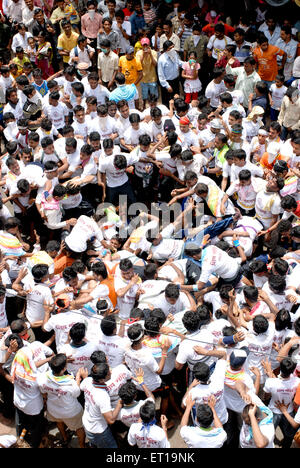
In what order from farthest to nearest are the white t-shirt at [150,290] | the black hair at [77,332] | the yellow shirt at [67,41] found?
the yellow shirt at [67,41] < the white t-shirt at [150,290] < the black hair at [77,332]

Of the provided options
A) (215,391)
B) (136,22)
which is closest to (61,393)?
(215,391)

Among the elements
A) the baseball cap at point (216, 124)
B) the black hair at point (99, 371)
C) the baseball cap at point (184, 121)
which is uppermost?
the baseball cap at point (184, 121)

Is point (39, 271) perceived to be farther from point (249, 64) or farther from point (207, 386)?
point (249, 64)

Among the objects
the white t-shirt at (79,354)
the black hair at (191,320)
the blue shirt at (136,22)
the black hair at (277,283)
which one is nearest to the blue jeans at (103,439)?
the white t-shirt at (79,354)

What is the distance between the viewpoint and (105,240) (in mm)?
7082

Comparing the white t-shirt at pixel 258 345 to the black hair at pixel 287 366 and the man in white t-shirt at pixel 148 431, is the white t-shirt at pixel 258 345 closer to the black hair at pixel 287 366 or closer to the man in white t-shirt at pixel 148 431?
the black hair at pixel 287 366

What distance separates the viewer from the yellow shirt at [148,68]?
9781 millimetres

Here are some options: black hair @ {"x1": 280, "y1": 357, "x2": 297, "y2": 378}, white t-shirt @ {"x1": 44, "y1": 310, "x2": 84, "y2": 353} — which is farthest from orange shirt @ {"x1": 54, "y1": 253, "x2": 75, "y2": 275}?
black hair @ {"x1": 280, "y1": 357, "x2": 297, "y2": 378}

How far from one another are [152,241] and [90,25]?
6194 millimetres

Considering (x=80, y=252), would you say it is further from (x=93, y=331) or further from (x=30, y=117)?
(x=30, y=117)

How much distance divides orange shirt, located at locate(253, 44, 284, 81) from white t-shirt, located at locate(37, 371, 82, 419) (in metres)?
6.72

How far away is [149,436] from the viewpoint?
4.64 meters

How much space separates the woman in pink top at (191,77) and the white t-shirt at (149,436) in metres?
6.71

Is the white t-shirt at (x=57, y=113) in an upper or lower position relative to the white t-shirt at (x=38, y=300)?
upper
